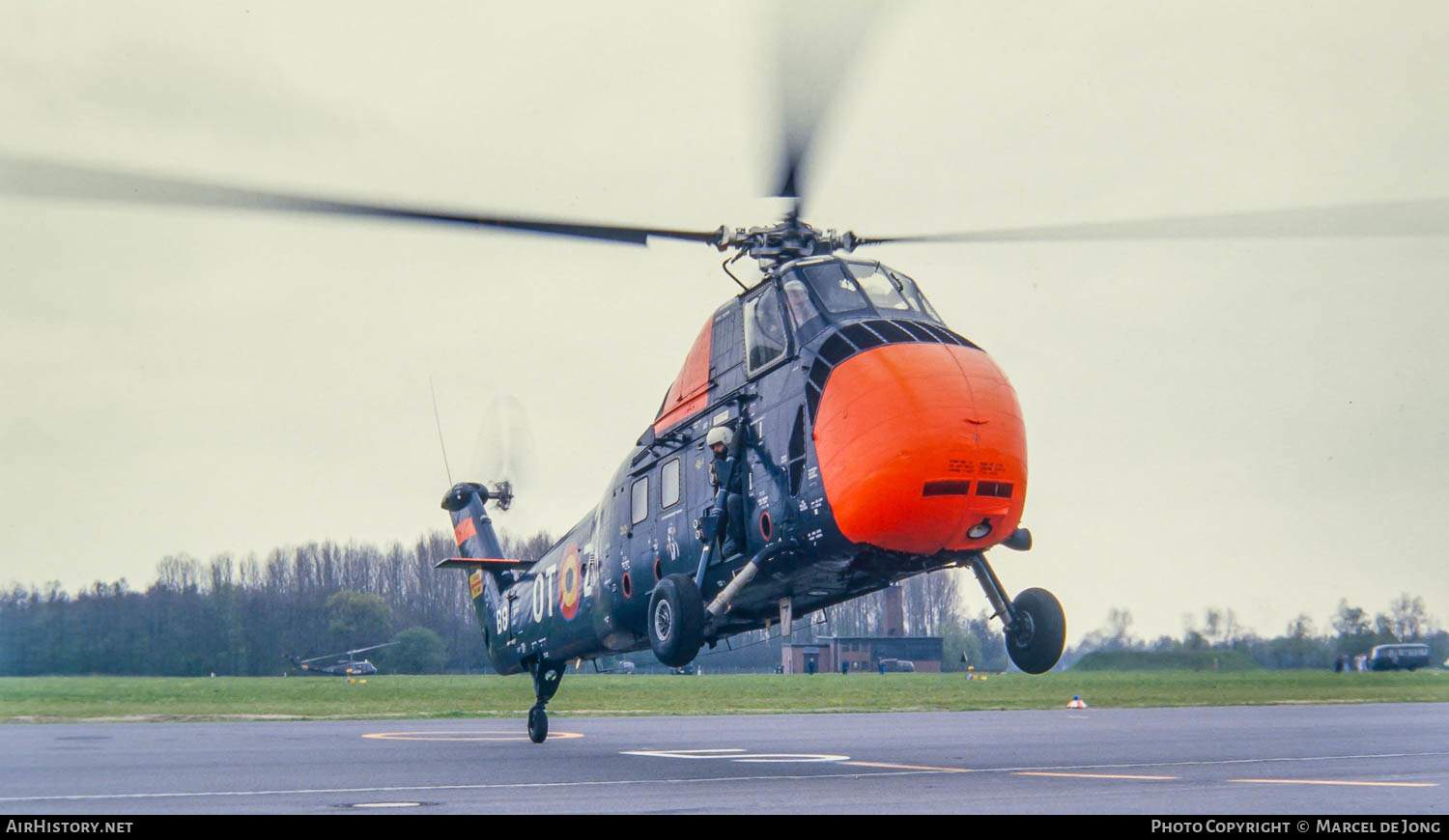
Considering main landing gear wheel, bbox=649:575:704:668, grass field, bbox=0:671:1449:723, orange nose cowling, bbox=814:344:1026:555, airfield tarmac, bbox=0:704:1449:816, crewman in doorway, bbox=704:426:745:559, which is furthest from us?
grass field, bbox=0:671:1449:723

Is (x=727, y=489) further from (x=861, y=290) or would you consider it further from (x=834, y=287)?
(x=861, y=290)

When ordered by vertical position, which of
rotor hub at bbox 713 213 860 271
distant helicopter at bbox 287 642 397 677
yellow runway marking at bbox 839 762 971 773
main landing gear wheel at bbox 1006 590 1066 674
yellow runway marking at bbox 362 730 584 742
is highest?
rotor hub at bbox 713 213 860 271

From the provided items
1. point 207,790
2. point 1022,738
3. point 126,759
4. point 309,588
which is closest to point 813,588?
point 207,790

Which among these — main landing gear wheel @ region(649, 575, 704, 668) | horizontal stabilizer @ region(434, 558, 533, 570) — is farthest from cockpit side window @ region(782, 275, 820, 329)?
horizontal stabilizer @ region(434, 558, 533, 570)

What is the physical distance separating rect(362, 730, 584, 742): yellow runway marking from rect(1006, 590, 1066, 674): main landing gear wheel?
1830 cm

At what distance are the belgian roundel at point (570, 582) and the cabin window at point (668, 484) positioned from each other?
3.75 m

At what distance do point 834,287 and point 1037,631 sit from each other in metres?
4.80

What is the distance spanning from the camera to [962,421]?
1273 centimetres

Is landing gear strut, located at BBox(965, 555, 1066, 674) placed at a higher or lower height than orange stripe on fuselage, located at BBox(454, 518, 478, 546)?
lower

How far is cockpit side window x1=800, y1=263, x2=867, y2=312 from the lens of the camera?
48.0 feet

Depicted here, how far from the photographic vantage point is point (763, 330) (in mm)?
15312

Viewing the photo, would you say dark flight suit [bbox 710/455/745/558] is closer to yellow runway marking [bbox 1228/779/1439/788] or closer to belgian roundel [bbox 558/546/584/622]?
belgian roundel [bbox 558/546/584/622]

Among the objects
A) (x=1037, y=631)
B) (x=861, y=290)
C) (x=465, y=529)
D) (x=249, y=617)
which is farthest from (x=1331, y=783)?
(x=249, y=617)

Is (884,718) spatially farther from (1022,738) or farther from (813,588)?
(813,588)
